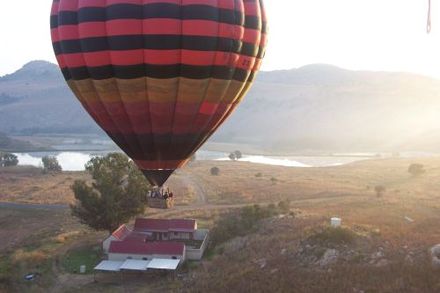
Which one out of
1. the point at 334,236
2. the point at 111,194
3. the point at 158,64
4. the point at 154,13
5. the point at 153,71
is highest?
the point at 154,13

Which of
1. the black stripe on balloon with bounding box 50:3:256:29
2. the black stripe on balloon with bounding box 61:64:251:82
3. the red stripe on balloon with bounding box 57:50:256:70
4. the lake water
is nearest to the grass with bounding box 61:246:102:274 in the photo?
the black stripe on balloon with bounding box 61:64:251:82

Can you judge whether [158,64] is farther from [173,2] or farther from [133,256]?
[133,256]

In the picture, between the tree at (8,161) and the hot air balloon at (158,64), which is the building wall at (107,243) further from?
the tree at (8,161)

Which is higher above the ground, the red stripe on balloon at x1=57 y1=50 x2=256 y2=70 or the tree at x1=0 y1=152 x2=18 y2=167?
the tree at x1=0 y1=152 x2=18 y2=167

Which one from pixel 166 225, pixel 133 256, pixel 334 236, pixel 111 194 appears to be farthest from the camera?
pixel 111 194

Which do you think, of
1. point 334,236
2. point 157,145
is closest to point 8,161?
point 334,236

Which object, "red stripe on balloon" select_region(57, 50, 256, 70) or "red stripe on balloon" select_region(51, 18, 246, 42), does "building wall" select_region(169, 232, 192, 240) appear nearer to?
"red stripe on balloon" select_region(57, 50, 256, 70)

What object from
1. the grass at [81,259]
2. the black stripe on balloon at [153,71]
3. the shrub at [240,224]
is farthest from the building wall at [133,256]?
the black stripe on balloon at [153,71]
